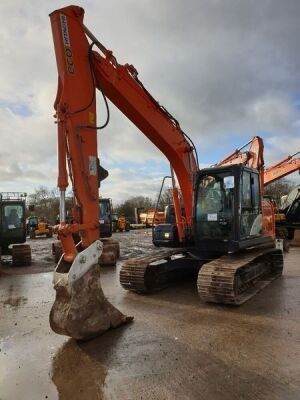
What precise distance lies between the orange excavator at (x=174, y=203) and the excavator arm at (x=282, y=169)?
8333 mm

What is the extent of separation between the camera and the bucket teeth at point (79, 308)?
517 cm

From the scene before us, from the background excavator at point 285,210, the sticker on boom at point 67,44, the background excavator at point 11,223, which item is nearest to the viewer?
the sticker on boom at point 67,44

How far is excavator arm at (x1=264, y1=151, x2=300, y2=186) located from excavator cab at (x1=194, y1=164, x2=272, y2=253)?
1036cm

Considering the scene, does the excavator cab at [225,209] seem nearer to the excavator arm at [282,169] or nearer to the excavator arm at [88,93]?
the excavator arm at [88,93]

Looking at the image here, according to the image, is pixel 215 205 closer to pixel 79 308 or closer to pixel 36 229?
pixel 79 308

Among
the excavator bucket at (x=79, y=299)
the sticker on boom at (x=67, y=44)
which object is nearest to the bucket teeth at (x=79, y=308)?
the excavator bucket at (x=79, y=299)

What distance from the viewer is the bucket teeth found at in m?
5.17

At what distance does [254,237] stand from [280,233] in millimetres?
10214

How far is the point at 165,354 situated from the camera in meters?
4.93

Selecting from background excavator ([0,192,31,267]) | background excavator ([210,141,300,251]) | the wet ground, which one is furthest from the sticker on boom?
background excavator ([210,141,300,251])

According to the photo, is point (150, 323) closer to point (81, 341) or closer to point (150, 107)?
point (81, 341)

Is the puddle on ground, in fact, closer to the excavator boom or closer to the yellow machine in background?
the excavator boom

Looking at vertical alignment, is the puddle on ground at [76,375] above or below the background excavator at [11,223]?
below

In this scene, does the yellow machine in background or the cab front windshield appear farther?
the yellow machine in background
